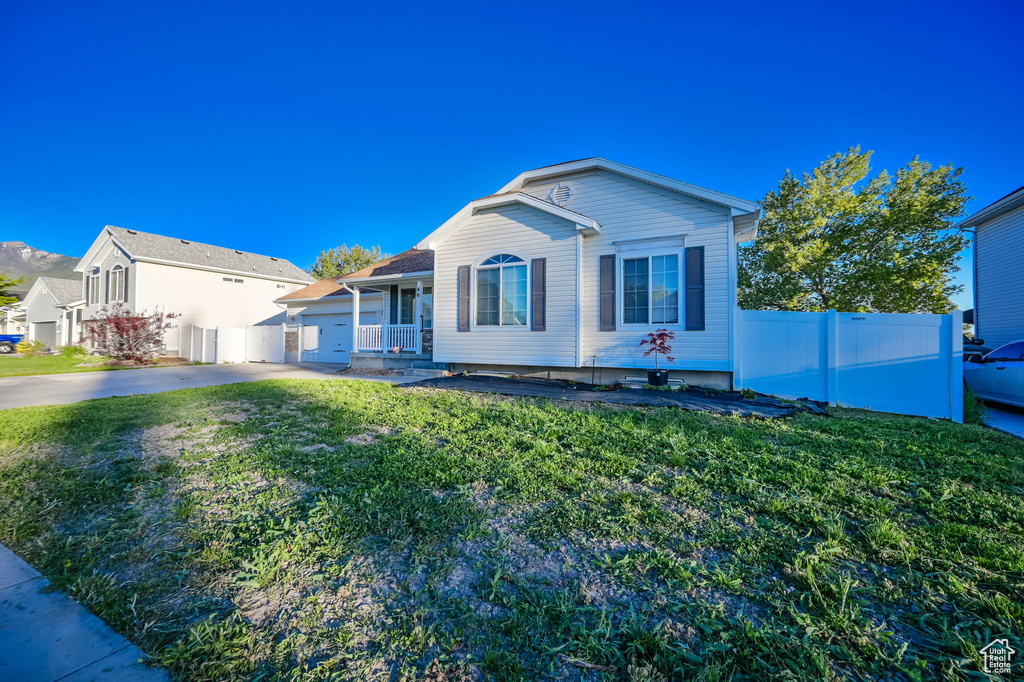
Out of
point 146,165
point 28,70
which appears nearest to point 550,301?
point 28,70

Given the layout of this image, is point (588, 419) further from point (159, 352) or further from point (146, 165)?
point (146, 165)

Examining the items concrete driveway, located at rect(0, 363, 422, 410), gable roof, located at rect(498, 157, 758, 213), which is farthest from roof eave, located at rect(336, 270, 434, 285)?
concrete driveway, located at rect(0, 363, 422, 410)

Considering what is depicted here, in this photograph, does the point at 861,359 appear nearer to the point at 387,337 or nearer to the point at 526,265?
the point at 526,265

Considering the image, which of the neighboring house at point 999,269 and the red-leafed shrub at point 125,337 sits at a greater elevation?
the neighboring house at point 999,269

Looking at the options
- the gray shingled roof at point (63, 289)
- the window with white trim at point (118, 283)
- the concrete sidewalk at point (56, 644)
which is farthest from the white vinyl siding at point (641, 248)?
the gray shingled roof at point (63, 289)

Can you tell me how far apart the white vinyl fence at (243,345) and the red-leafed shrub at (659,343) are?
15699 mm

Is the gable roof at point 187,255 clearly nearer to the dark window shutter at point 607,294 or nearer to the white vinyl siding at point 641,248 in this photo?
the white vinyl siding at point 641,248

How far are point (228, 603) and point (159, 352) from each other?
22.0 m

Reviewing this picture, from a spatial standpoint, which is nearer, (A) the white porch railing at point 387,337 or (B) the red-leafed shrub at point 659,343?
(B) the red-leafed shrub at point 659,343

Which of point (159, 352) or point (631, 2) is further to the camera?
point (159, 352)

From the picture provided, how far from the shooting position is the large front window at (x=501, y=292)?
34.4 feet

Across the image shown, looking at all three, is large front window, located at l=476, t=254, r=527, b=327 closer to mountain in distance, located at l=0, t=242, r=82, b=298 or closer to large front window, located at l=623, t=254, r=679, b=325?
large front window, located at l=623, t=254, r=679, b=325

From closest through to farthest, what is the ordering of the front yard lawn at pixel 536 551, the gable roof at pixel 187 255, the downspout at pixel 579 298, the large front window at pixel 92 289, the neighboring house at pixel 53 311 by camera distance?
the front yard lawn at pixel 536 551 → the downspout at pixel 579 298 → the gable roof at pixel 187 255 → the large front window at pixel 92 289 → the neighboring house at pixel 53 311

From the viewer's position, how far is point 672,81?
12758mm
